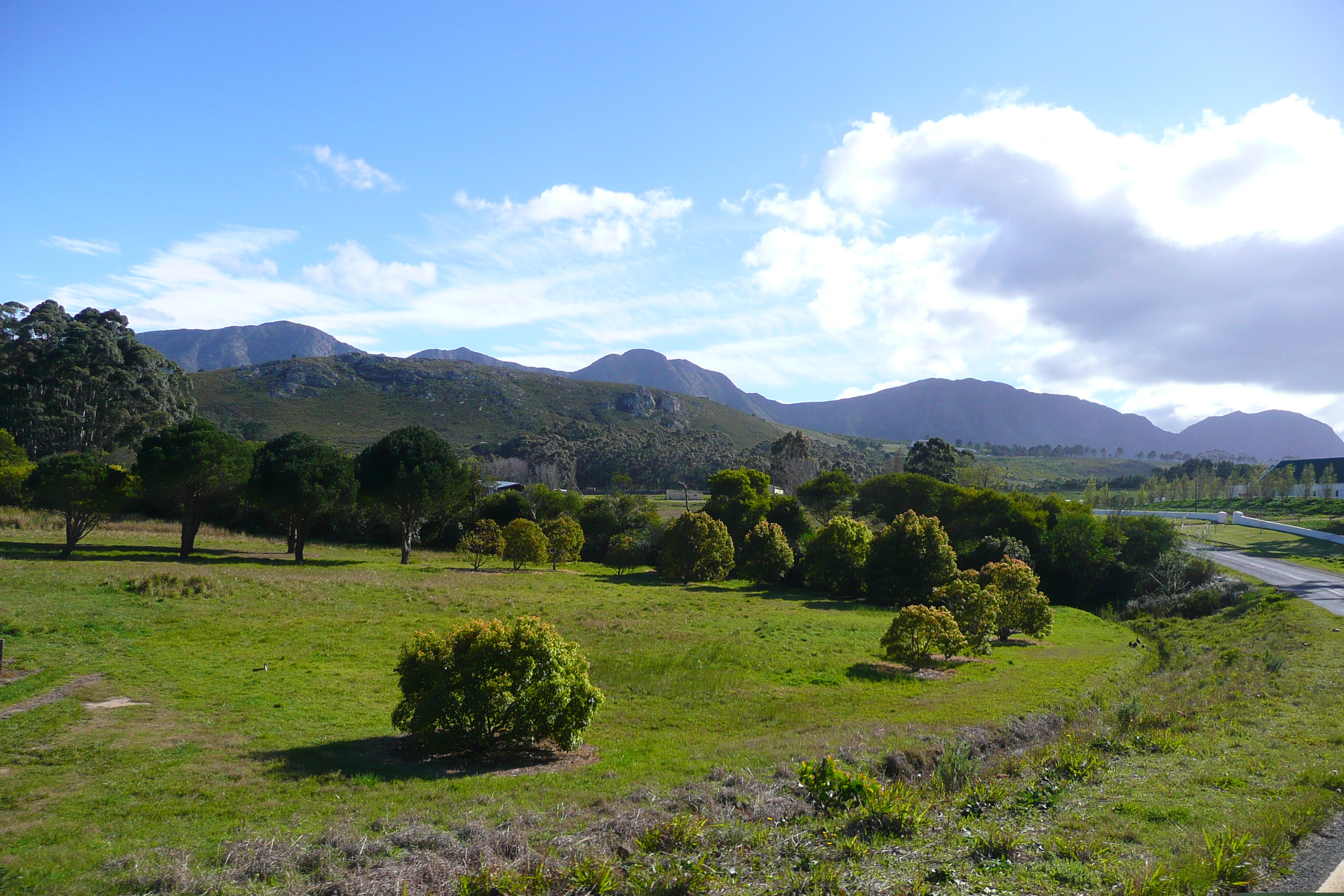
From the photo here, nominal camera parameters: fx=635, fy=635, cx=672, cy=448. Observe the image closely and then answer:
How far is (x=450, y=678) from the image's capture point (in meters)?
11.6

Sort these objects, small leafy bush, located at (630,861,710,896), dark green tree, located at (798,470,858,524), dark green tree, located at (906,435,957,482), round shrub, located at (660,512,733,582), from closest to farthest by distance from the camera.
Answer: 1. small leafy bush, located at (630,861,710,896)
2. round shrub, located at (660,512,733,582)
3. dark green tree, located at (798,470,858,524)
4. dark green tree, located at (906,435,957,482)

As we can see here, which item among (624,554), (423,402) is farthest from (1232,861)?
(423,402)

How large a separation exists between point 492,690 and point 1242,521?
9268cm

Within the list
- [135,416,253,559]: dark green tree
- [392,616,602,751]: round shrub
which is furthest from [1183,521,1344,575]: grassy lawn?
[135,416,253,559]: dark green tree

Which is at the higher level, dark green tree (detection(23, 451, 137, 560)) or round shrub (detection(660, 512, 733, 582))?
dark green tree (detection(23, 451, 137, 560))

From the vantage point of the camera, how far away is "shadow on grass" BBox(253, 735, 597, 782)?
10359 millimetres

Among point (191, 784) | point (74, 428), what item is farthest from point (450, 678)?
point (74, 428)

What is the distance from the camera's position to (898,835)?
7340mm

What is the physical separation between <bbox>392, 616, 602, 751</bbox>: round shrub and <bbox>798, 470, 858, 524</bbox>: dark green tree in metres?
47.4

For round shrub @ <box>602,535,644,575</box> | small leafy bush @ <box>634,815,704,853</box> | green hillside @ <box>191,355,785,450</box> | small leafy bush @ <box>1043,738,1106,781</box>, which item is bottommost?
round shrub @ <box>602,535,644,575</box>

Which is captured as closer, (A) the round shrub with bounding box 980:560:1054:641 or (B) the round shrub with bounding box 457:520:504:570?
(A) the round shrub with bounding box 980:560:1054:641

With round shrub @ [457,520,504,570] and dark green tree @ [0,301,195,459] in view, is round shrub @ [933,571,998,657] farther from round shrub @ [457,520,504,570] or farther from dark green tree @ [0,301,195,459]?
dark green tree @ [0,301,195,459]

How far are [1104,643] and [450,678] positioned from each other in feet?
95.3

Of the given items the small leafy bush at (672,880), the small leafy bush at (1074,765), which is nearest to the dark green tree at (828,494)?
the small leafy bush at (1074,765)
